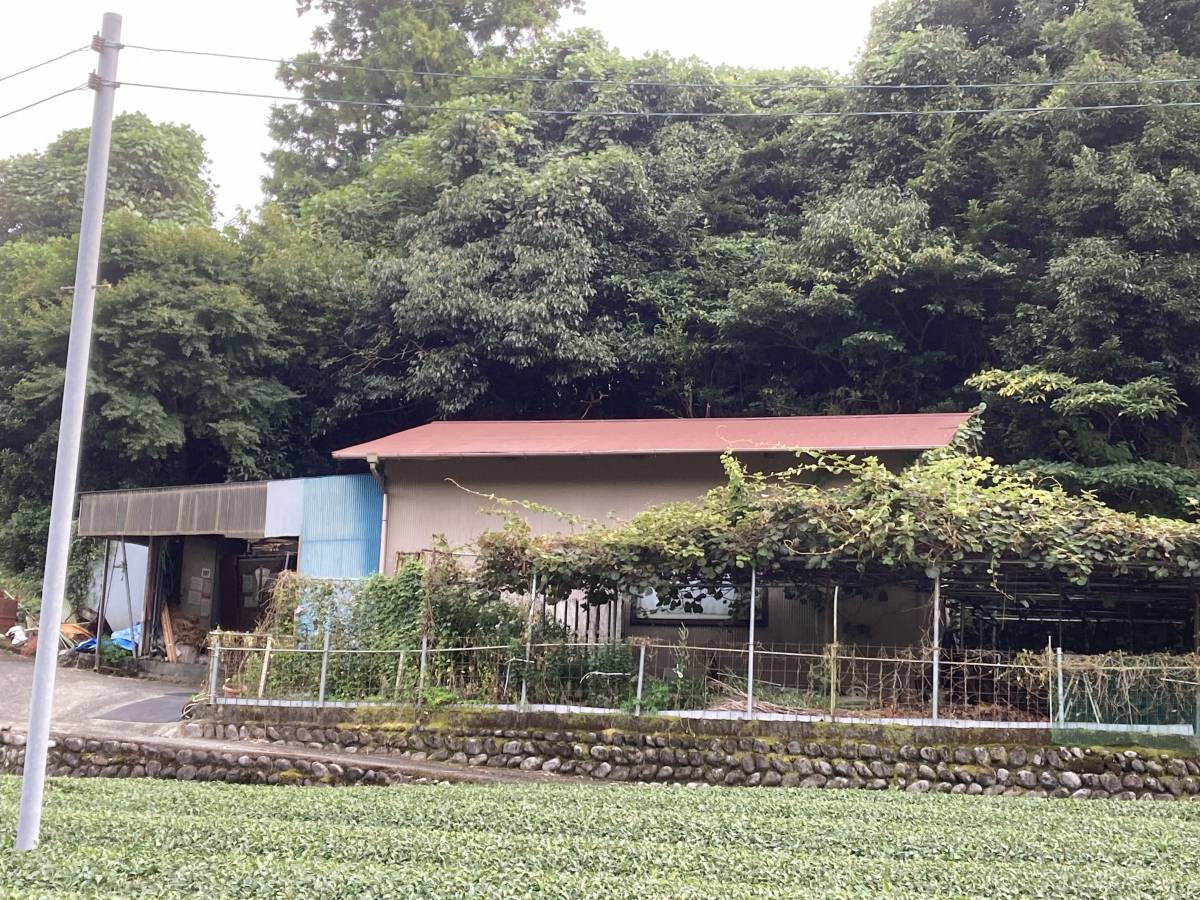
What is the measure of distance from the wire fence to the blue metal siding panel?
3435 millimetres

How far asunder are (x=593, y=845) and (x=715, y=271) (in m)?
18.9

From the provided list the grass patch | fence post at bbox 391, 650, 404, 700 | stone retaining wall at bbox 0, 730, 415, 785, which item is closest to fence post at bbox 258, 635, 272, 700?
stone retaining wall at bbox 0, 730, 415, 785

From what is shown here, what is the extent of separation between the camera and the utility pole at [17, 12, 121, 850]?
Result: 696cm

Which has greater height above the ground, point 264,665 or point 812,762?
point 264,665

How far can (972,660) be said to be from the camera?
12.3m

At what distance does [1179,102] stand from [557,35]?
1543cm

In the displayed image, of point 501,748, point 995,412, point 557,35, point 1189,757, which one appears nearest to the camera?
point 1189,757

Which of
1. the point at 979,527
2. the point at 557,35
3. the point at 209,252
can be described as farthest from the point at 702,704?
the point at 557,35

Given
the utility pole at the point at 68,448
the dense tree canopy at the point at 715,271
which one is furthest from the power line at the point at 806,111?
the utility pole at the point at 68,448

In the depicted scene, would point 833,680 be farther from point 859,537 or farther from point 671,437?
point 671,437

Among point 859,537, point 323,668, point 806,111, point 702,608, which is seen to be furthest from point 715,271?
point 323,668

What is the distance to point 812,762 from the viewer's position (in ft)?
37.7

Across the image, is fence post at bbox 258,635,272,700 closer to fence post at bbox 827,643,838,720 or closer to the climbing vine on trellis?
the climbing vine on trellis

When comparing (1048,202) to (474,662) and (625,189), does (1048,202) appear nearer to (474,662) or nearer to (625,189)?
(625,189)
